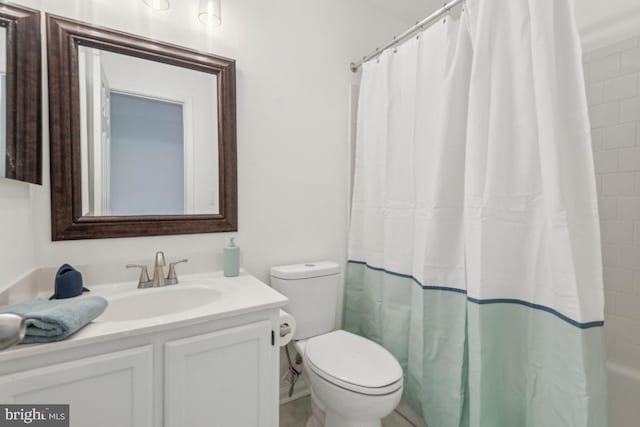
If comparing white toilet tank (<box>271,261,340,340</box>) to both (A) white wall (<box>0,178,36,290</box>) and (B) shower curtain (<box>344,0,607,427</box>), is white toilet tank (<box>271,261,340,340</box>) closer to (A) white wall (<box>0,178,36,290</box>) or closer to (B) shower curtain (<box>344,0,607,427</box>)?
(B) shower curtain (<box>344,0,607,427</box>)

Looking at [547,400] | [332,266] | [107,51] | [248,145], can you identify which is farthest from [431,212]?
[107,51]

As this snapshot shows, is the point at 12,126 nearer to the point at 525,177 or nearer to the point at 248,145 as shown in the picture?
the point at 248,145

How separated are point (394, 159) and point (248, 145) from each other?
2.60 feet

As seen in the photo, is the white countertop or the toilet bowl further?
the toilet bowl

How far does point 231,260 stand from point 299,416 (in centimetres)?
98

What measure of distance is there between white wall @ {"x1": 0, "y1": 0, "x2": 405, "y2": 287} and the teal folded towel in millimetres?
388

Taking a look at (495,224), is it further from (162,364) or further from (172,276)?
(172,276)

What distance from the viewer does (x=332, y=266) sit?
168 centimetres

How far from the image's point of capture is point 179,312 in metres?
1.16

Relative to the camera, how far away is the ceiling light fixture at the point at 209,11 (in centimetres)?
136

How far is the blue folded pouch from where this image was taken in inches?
41.8

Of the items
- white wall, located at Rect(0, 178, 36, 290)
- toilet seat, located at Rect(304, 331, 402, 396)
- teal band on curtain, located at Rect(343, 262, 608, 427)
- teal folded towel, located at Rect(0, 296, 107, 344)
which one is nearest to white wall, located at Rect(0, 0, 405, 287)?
white wall, located at Rect(0, 178, 36, 290)

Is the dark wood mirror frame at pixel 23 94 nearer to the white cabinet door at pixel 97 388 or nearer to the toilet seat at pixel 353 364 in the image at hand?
the white cabinet door at pixel 97 388

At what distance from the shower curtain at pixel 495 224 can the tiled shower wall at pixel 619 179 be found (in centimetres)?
78
